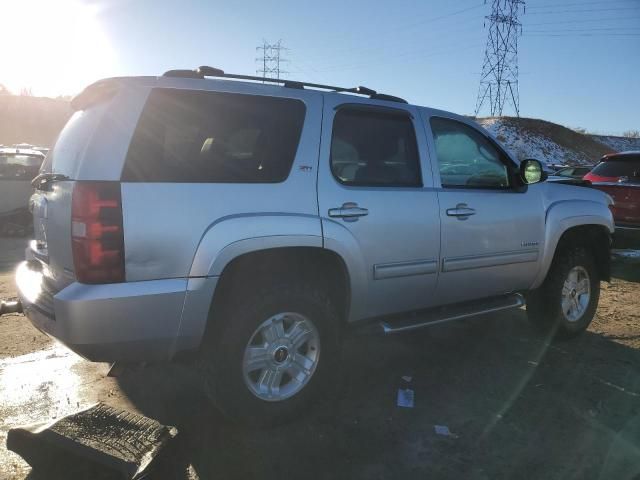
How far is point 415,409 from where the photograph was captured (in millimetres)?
3533

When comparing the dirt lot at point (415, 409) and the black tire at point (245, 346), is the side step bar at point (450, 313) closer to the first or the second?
the dirt lot at point (415, 409)

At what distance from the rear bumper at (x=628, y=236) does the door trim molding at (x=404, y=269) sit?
18.9 ft

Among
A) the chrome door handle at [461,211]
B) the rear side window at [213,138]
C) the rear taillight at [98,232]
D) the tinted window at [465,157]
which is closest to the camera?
the rear taillight at [98,232]

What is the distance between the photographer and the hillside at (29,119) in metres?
55.0

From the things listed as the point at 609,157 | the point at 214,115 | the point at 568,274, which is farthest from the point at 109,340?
the point at 609,157

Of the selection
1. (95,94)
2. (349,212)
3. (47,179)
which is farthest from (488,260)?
(47,179)

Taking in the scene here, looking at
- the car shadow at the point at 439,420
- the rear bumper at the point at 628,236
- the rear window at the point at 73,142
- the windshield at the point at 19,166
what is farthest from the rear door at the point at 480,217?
the windshield at the point at 19,166

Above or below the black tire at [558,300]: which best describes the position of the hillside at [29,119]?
above

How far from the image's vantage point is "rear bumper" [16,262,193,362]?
2551 mm

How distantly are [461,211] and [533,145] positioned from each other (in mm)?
39371

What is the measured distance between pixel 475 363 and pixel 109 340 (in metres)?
2.95

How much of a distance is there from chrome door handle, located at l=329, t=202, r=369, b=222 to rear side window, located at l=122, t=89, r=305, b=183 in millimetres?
383

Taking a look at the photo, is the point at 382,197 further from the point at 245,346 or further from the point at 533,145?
the point at 533,145

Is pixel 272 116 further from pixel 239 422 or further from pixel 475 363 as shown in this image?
pixel 475 363
